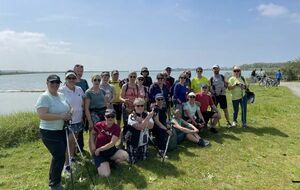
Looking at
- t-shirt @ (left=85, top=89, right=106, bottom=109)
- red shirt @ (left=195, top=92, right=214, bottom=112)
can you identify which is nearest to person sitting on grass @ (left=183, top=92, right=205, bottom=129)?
red shirt @ (left=195, top=92, right=214, bottom=112)

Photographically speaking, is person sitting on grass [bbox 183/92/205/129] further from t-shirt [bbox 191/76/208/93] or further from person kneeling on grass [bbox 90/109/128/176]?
person kneeling on grass [bbox 90/109/128/176]

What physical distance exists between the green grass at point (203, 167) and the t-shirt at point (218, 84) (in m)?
1.28

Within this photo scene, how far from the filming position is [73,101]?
6344mm

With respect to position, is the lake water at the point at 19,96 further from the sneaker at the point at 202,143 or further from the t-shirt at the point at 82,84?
the sneaker at the point at 202,143

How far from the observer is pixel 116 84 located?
27.9 ft

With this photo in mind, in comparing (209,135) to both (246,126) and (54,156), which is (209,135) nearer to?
(246,126)

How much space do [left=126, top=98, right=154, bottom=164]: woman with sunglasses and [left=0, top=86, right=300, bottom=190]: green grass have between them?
30 centimetres

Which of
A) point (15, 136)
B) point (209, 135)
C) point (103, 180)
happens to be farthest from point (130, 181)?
point (15, 136)

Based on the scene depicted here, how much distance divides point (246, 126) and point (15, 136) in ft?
23.9

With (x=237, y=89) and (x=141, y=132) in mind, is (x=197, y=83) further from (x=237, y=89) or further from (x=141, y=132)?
(x=141, y=132)

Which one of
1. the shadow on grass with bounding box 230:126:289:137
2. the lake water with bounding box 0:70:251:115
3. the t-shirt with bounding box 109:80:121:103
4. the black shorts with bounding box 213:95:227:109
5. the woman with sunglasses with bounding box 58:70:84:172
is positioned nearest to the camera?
the woman with sunglasses with bounding box 58:70:84:172

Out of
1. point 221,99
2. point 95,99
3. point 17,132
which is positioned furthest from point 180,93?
point 17,132

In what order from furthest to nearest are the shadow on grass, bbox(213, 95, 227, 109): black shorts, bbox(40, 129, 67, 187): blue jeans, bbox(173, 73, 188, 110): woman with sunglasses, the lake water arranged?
the lake water, bbox(213, 95, 227, 109): black shorts, the shadow on grass, bbox(173, 73, 188, 110): woman with sunglasses, bbox(40, 129, 67, 187): blue jeans

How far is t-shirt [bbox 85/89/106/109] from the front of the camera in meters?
6.90
